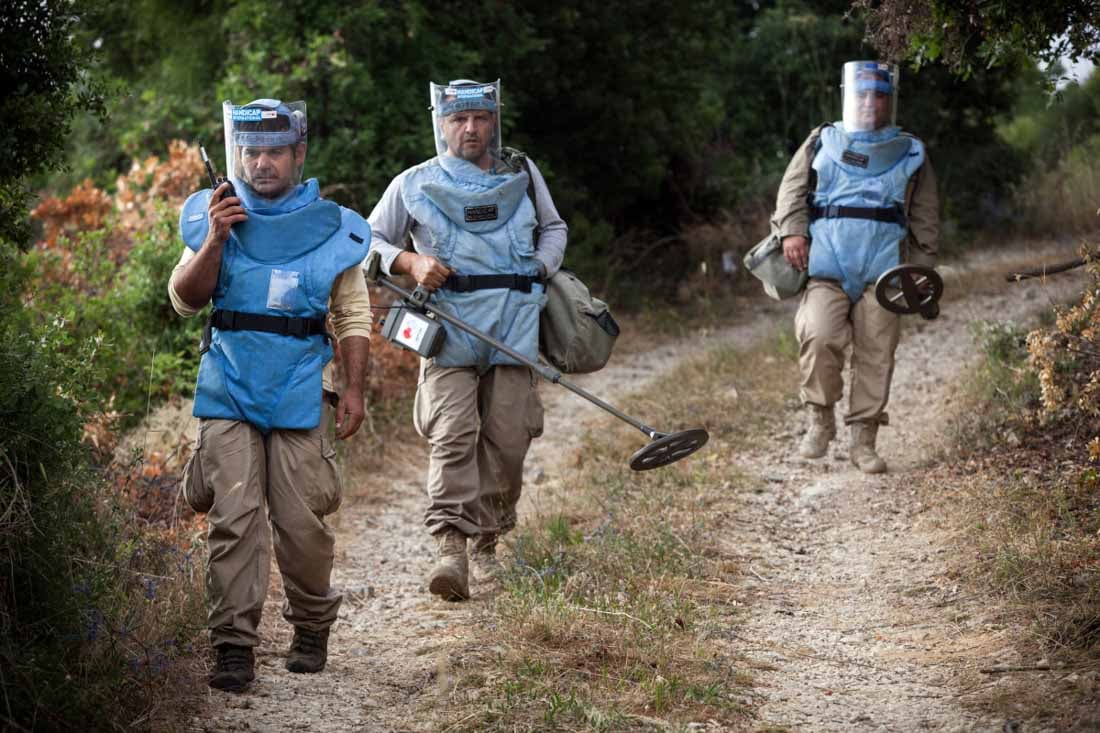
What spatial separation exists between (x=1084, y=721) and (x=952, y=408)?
15.5 ft

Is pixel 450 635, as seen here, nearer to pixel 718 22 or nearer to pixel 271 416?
pixel 271 416

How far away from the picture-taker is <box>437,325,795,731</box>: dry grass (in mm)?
4230

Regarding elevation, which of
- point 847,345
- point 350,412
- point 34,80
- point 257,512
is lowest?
point 847,345

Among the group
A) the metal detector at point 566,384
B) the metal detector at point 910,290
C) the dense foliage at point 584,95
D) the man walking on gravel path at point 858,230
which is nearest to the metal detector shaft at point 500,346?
the metal detector at point 566,384

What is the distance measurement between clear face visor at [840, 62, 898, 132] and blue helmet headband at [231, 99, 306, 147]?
3.44 metres

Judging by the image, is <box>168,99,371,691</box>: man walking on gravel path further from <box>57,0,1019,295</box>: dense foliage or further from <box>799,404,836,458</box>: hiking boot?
<box>799,404,836,458</box>: hiking boot

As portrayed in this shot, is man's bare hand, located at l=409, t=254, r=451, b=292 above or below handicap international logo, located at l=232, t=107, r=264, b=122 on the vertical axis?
below

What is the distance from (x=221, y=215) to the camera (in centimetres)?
452

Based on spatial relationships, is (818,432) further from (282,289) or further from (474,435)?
(282,289)

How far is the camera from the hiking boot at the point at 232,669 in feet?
14.9

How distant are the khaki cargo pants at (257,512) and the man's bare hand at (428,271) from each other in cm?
97

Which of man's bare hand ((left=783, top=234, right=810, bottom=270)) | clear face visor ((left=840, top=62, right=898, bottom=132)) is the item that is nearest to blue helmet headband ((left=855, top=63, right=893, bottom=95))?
clear face visor ((left=840, top=62, right=898, bottom=132))

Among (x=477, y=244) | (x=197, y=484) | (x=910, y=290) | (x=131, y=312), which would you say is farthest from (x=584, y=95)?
(x=197, y=484)

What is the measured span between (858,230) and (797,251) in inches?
13.2
